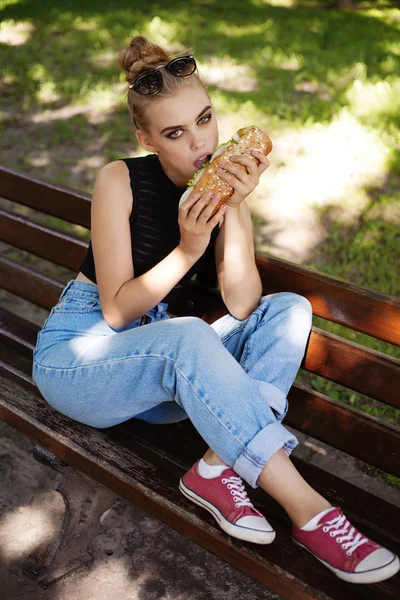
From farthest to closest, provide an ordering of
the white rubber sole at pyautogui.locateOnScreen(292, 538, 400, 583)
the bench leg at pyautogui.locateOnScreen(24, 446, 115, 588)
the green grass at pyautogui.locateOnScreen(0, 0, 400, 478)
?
the green grass at pyautogui.locateOnScreen(0, 0, 400, 478) → the bench leg at pyautogui.locateOnScreen(24, 446, 115, 588) → the white rubber sole at pyautogui.locateOnScreen(292, 538, 400, 583)

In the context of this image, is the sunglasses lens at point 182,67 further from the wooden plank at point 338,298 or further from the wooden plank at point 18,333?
the wooden plank at point 18,333

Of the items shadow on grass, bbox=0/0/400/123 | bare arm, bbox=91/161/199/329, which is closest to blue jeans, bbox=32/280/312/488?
bare arm, bbox=91/161/199/329

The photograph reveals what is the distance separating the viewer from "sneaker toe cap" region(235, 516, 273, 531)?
197cm

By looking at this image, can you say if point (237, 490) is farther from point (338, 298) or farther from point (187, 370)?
point (338, 298)

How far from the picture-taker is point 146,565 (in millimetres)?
2859

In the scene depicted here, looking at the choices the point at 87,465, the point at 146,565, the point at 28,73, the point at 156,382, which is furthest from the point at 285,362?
the point at 28,73

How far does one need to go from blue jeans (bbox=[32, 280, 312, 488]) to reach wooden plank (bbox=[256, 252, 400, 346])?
14 centimetres

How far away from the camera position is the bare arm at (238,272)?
254cm

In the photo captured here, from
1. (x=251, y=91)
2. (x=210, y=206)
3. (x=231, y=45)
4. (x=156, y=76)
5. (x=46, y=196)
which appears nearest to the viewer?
(x=210, y=206)

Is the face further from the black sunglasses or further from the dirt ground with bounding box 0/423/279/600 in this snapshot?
the dirt ground with bounding box 0/423/279/600

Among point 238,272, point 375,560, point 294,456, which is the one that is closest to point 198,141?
point 238,272

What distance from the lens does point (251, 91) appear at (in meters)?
6.00

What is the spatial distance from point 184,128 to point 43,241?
1.28 m

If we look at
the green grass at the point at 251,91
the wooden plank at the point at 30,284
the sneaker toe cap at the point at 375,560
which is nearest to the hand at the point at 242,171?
the sneaker toe cap at the point at 375,560
